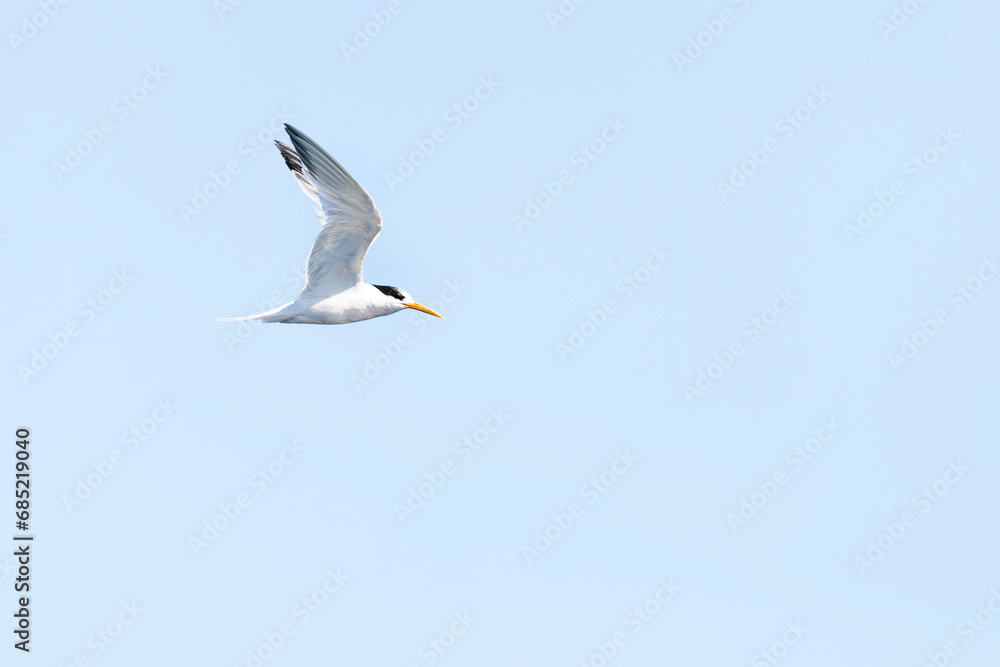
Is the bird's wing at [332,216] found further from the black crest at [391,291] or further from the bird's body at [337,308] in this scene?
the black crest at [391,291]

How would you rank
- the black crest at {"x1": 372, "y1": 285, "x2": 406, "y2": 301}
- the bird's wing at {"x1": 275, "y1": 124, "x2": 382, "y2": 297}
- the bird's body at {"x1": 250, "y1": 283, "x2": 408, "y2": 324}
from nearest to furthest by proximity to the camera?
the bird's wing at {"x1": 275, "y1": 124, "x2": 382, "y2": 297} < the bird's body at {"x1": 250, "y1": 283, "x2": 408, "y2": 324} < the black crest at {"x1": 372, "y1": 285, "x2": 406, "y2": 301}

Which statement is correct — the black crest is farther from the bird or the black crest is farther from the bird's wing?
the bird's wing

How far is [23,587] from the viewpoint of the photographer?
24047mm

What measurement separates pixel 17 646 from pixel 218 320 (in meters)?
5.88

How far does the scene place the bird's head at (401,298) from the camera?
24078 millimetres

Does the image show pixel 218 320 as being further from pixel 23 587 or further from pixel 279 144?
pixel 23 587

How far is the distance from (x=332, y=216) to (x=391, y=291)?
1.87 m

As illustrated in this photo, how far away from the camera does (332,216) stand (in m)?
22.8

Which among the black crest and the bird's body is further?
the black crest

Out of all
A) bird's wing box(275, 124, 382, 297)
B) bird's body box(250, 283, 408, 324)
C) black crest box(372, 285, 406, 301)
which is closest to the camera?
bird's wing box(275, 124, 382, 297)

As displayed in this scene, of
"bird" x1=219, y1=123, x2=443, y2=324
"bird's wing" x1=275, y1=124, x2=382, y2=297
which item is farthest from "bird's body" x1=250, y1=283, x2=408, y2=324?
"bird's wing" x1=275, y1=124, x2=382, y2=297

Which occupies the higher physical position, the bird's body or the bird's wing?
the bird's wing

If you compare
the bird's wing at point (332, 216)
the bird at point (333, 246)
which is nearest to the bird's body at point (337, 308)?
the bird at point (333, 246)

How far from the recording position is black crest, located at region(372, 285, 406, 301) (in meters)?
24.0
